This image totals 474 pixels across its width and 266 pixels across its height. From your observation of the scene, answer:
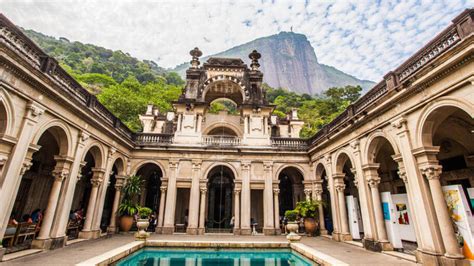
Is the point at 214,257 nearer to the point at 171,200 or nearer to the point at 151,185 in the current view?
the point at 171,200

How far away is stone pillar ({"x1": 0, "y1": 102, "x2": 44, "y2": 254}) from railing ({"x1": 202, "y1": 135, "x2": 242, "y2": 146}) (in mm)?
9306

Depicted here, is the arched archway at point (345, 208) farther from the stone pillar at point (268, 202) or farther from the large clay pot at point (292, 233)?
the stone pillar at point (268, 202)

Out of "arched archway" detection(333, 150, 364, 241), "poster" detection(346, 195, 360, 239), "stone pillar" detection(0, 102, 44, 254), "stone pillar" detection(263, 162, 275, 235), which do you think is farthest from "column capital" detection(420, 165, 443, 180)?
"stone pillar" detection(0, 102, 44, 254)

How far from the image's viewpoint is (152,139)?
48.6 ft

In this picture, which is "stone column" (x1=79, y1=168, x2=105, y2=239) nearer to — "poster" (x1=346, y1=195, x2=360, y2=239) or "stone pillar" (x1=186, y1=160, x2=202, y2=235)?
"stone pillar" (x1=186, y1=160, x2=202, y2=235)

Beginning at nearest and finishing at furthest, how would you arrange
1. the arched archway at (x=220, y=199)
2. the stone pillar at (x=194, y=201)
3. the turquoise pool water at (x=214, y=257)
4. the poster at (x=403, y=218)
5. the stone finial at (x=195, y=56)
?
the turquoise pool water at (x=214, y=257) → the poster at (x=403, y=218) → the stone pillar at (x=194, y=201) → the arched archway at (x=220, y=199) → the stone finial at (x=195, y=56)

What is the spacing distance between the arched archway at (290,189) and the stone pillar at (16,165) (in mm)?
13972

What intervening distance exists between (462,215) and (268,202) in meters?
9.29

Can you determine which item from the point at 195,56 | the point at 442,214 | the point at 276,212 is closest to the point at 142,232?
the point at 276,212

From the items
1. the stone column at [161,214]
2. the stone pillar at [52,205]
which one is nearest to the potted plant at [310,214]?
the stone column at [161,214]

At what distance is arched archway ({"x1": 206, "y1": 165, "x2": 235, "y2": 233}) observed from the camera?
16219mm

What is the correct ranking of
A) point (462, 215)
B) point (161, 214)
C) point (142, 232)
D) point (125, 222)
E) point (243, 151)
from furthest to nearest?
1. point (243, 151)
2. point (161, 214)
3. point (125, 222)
4. point (142, 232)
5. point (462, 215)

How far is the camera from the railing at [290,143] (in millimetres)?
15172

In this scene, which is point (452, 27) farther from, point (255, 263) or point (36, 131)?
point (36, 131)
